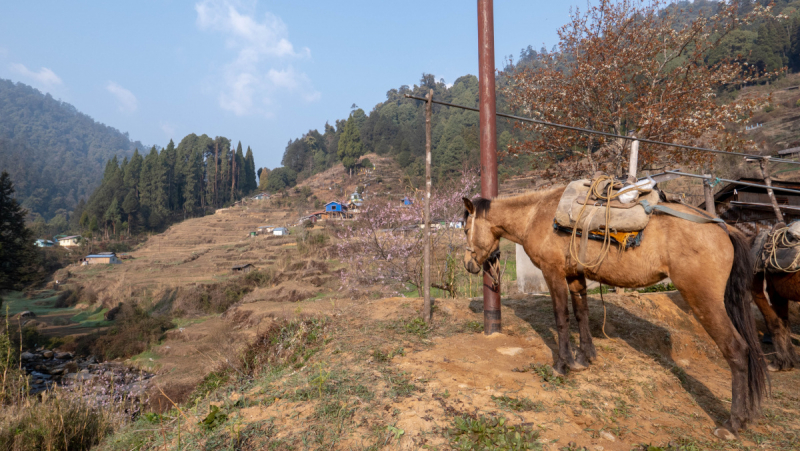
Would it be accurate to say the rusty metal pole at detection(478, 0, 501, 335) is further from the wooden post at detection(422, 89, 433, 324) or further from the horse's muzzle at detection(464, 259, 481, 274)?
the wooden post at detection(422, 89, 433, 324)

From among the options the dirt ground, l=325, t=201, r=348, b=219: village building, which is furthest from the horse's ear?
l=325, t=201, r=348, b=219: village building

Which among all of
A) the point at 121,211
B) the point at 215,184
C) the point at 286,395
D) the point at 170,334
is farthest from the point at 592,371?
the point at 215,184

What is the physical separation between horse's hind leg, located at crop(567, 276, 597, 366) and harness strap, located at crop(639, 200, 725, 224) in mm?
1076

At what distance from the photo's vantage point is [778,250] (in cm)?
520

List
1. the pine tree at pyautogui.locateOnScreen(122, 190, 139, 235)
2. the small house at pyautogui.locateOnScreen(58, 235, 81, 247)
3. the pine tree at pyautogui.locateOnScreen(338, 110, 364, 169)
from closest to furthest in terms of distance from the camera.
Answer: the small house at pyautogui.locateOnScreen(58, 235, 81, 247) < the pine tree at pyautogui.locateOnScreen(122, 190, 139, 235) < the pine tree at pyautogui.locateOnScreen(338, 110, 364, 169)

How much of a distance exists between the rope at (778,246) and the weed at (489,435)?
447cm

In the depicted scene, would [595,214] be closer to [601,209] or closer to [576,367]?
[601,209]

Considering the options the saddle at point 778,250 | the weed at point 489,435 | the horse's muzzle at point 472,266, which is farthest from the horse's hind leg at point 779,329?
the weed at point 489,435

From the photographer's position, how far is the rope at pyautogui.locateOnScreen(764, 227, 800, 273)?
16.6 feet

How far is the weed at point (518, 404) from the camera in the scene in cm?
336

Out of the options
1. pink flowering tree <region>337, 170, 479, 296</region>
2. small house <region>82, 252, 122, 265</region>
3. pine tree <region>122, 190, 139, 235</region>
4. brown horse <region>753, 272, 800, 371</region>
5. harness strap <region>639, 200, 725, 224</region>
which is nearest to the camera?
harness strap <region>639, 200, 725, 224</region>

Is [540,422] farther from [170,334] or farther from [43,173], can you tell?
[43,173]

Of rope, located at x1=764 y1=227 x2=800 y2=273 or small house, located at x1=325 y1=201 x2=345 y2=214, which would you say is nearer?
rope, located at x1=764 y1=227 x2=800 y2=273

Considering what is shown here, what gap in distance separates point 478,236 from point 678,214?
2.04 m
